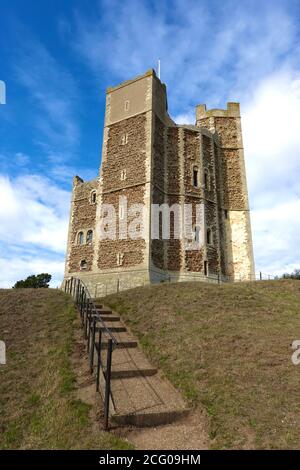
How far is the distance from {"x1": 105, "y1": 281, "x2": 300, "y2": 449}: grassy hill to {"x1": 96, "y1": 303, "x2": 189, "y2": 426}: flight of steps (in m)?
0.30

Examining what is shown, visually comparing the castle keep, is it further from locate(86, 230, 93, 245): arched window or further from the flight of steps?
the flight of steps

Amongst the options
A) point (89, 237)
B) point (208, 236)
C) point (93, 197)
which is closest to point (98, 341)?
point (208, 236)

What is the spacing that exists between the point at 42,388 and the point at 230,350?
4.57 meters

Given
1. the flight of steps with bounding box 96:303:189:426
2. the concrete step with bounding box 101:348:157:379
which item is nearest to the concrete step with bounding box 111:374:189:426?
the flight of steps with bounding box 96:303:189:426

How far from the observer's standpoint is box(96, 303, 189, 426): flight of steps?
5.96 m

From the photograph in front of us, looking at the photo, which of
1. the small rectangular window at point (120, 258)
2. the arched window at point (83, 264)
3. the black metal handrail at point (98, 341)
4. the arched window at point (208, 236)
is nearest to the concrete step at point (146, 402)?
the black metal handrail at point (98, 341)

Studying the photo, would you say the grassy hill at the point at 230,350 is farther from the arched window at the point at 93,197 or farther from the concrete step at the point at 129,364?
the arched window at the point at 93,197

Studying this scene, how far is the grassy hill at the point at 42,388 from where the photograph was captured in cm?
533

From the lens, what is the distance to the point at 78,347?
8.90 m
